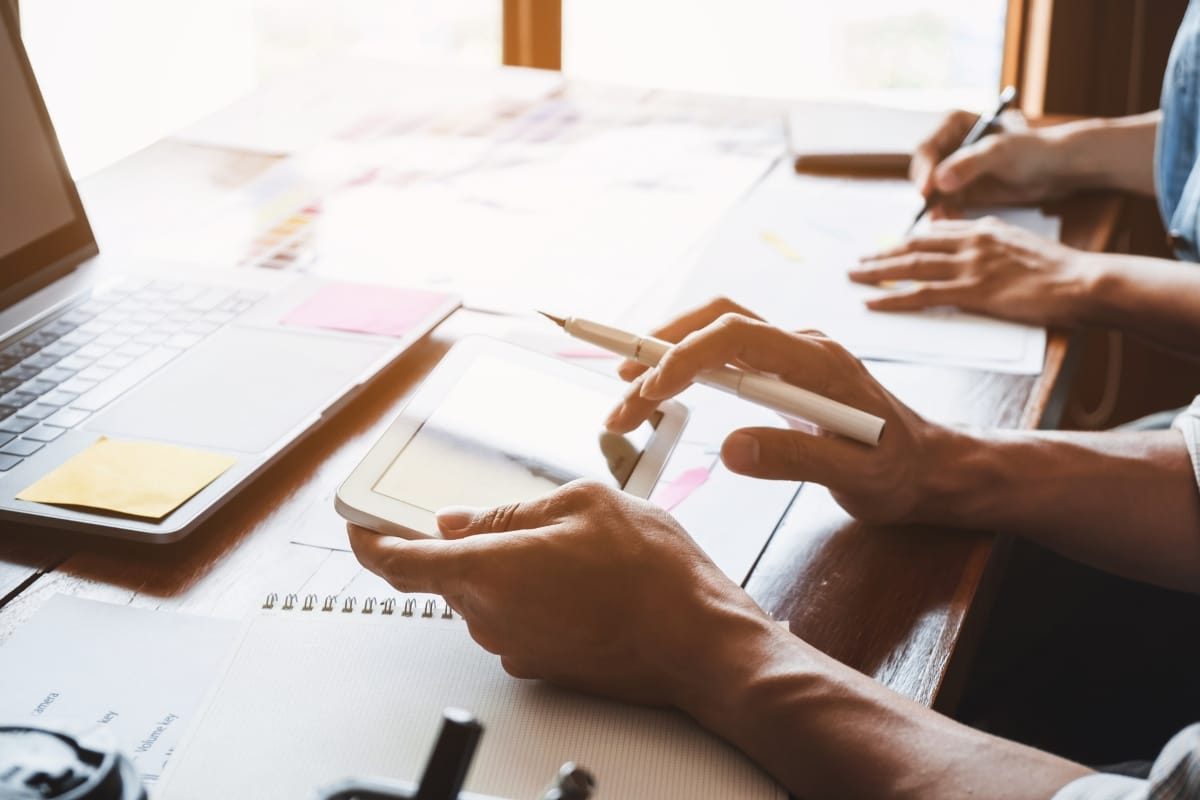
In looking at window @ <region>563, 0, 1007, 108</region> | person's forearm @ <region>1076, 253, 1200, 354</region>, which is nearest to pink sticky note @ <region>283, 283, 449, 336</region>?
person's forearm @ <region>1076, 253, 1200, 354</region>

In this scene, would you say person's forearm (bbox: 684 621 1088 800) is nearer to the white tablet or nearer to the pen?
the white tablet

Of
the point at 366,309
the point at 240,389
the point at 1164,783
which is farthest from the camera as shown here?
the point at 366,309

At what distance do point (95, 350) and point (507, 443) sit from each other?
1.27ft

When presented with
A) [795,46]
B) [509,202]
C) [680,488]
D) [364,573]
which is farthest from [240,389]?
[795,46]

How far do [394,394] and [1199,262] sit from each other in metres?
0.87

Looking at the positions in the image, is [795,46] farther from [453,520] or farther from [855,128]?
[453,520]

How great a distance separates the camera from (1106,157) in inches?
52.9

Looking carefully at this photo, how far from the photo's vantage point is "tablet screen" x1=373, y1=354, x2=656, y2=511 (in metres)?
0.69

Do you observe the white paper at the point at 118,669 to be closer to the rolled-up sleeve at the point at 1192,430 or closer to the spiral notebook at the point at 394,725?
the spiral notebook at the point at 394,725

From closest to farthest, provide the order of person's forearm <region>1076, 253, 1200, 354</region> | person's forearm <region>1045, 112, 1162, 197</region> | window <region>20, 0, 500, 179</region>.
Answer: person's forearm <region>1076, 253, 1200, 354</region> → person's forearm <region>1045, 112, 1162, 197</region> → window <region>20, 0, 500, 179</region>

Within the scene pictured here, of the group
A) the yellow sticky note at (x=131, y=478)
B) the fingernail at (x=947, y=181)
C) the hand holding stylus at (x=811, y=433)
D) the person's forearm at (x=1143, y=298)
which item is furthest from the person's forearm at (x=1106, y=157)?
the yellow sticky note at (x=131, y=478)

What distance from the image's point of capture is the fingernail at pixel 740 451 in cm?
73

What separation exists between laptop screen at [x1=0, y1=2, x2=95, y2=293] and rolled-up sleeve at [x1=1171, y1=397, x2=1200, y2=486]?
3.14ft

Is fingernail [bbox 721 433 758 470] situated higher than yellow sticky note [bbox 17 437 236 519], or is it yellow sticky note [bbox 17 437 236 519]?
fingernail [bbox 721 433 758 470]
